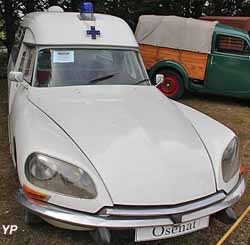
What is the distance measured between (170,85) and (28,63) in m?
4.64

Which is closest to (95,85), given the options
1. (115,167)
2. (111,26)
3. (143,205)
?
(111,26)

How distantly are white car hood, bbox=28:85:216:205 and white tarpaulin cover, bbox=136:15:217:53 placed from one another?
4.65m

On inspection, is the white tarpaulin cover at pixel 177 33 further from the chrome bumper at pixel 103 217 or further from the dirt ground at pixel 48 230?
the chrome bumper at pixel 103 217

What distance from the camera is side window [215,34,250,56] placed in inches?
311

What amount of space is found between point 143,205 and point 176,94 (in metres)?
6.14

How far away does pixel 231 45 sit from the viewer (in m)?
7.95

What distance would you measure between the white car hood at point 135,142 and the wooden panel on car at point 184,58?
4589mm

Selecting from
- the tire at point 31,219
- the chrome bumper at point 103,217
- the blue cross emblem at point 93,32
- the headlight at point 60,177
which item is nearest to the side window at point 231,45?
the blue cross emblem at point 93,32

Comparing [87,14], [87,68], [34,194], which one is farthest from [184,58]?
[34,194]

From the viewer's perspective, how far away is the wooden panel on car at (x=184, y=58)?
8109 mm

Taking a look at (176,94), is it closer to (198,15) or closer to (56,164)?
(198,15)

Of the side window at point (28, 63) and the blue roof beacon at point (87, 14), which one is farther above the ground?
the blue roof beacon at point (87, 14)

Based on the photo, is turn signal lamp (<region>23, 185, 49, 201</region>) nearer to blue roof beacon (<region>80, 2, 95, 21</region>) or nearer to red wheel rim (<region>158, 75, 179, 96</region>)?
blue roof beacon (<region>80, 2, 95, 21</region>)

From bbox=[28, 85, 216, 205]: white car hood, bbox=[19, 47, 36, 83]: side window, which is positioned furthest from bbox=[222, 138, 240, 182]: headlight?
bbox=[19, 47, 36, 83]: side window
